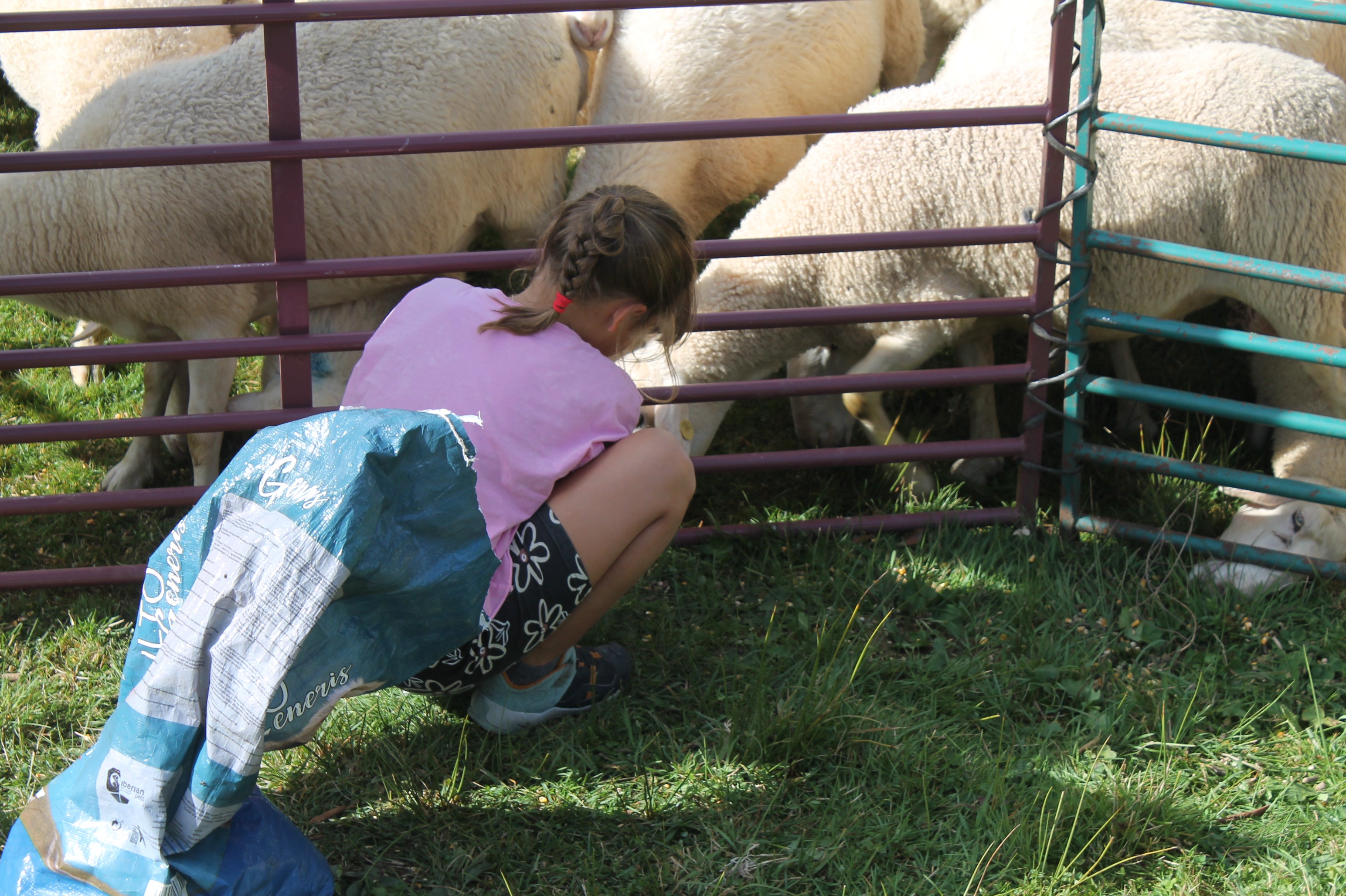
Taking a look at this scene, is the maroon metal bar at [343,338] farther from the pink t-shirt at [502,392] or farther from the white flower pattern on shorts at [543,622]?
the white flower pattern on shorts at [543,622]

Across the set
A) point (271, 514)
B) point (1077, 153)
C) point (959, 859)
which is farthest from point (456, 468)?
point (1077, 153)

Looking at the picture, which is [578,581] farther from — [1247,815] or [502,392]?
[1247,815]

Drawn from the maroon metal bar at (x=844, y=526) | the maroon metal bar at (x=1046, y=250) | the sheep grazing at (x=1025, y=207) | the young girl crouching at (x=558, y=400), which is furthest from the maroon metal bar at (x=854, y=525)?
the young girl crouching at (x=558, y=400)

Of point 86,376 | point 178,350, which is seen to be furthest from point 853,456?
point 86,376

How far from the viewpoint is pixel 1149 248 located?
9.41 feet

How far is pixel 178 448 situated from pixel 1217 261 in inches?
133

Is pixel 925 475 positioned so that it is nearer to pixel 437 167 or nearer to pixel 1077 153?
pixel 1077 153

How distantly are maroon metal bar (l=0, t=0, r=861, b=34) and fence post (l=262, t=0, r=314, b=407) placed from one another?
4cm

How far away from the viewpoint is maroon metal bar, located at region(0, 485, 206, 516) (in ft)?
9.48

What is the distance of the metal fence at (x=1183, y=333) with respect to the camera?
2684mm

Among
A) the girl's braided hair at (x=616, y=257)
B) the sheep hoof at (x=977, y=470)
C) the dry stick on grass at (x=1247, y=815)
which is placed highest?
the girl's braided hair at (x=616, y=257)

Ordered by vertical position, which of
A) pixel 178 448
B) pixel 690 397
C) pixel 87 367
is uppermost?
pixel 690 397

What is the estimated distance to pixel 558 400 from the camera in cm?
212

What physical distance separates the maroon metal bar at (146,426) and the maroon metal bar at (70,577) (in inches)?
13.1
